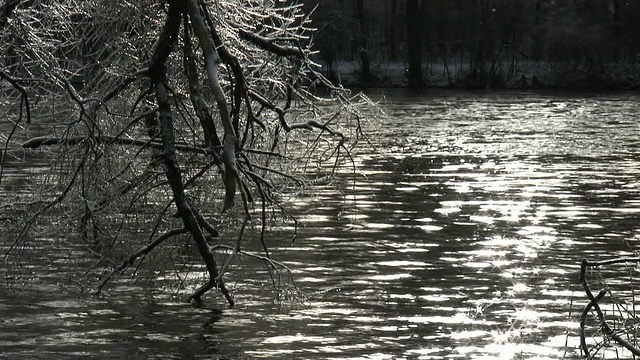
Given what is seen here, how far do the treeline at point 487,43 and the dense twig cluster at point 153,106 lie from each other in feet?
156

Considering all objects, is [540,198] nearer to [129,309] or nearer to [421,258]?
[421,258]

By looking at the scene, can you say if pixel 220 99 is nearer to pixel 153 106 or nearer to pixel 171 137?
pixel 171 137

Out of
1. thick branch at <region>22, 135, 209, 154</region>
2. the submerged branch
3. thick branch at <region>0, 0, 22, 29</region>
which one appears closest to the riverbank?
thick branch at <region>22, 135, 209, 154</region>

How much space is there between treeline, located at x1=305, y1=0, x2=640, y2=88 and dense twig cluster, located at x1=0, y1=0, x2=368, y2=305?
47.6 meters

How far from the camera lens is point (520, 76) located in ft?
218

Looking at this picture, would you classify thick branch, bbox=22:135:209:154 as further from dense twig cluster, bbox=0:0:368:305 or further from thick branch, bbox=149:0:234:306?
thick branch, bbox=149:0:234:306

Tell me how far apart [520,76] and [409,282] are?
2003 inches

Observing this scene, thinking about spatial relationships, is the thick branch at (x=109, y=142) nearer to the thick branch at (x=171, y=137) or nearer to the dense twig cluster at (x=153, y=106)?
the dense twig cluster at (x=153, y=106)

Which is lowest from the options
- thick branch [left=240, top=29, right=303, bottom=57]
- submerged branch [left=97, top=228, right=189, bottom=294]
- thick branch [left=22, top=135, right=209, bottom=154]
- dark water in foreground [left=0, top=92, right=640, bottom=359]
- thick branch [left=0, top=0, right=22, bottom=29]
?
dark water in foreground [left=0, top=92, right=640, bottom=359]

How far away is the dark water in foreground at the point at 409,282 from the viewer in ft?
43.8

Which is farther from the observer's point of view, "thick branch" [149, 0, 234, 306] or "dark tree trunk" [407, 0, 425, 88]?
"dark tree trunk" [407, 0, 425, 88]

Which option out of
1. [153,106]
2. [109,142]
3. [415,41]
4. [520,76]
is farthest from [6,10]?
[415,41]

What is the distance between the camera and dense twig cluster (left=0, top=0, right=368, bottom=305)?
15.6m

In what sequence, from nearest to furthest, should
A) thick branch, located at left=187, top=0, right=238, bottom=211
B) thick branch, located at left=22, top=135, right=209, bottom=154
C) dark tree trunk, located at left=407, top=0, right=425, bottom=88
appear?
thick branch, located at left=187, top=0, right=238, bottom=211, thick branch, located at left=22, top=135, right=209, bottom=154, dark tree trunk, located at left=407, top=0, right=425, bottom=88
